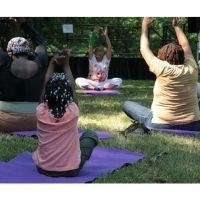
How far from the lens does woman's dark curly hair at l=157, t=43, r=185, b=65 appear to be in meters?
5.43

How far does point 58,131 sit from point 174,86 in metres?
2.10

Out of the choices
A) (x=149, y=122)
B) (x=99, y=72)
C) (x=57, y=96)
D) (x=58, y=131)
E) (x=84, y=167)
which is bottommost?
(x=99, y=72)

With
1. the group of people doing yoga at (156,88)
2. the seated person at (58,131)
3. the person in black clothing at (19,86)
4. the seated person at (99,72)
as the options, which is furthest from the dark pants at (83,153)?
the seated person at (99,72)

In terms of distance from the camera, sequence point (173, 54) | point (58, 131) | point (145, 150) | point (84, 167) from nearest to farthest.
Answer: point (58, 131) < point (84, 167) < point (145, 150) < point (173, 54)

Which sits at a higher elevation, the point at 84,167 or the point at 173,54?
the point at 173,54

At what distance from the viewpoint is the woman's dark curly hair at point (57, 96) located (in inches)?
145

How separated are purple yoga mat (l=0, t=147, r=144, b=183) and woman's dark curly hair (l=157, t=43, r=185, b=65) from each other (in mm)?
1208

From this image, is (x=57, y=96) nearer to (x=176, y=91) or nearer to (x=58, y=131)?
(x=58, y=131)

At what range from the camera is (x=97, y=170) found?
13.2ft

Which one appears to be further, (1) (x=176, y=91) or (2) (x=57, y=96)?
(1) (x=176, y=91)

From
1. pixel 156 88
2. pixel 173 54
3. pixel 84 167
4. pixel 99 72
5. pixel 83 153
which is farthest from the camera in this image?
pixel 99 72

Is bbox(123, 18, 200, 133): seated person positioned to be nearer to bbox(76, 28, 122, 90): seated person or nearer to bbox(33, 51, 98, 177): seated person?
bbox(33, 51, 98, 177): seated person

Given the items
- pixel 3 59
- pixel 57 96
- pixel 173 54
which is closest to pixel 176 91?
pixel 173 54

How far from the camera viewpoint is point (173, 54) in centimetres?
545
